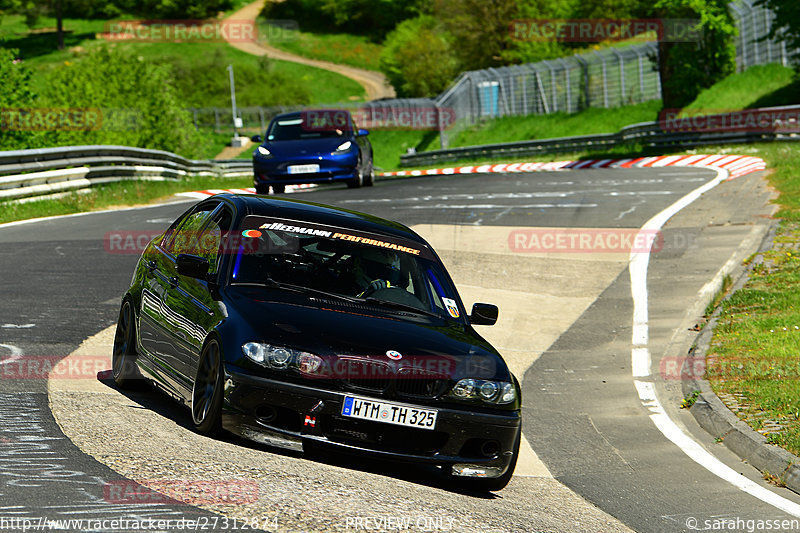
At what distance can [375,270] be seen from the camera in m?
7.61

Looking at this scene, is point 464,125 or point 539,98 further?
point 464,125

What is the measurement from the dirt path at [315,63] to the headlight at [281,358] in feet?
342

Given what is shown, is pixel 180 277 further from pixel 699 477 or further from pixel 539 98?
pixel 539 98

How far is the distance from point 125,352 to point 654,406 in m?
4.75

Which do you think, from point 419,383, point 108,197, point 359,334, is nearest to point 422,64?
point 108,197

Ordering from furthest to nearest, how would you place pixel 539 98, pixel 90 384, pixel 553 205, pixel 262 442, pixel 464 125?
pixel 464 125
pixel 539 98
pixel 553 205
pixel 90 384
pixel 262 442

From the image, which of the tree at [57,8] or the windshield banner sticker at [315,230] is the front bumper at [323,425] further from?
the tree at [57,8]

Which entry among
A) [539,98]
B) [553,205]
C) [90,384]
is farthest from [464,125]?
[90,384]

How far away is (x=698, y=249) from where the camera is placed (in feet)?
54.7

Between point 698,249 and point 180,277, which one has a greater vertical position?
point 180,277

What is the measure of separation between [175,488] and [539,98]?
55.0m

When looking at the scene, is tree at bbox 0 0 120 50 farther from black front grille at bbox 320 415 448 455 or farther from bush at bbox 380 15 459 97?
black front grille at bbox 320 415 448 455

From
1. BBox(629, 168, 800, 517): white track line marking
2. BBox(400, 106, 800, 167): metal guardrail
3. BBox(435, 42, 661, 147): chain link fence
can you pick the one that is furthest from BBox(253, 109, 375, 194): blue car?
BBox(435, 42, 661, 147): chain link fence

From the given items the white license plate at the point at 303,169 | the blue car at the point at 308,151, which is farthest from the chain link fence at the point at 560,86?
the white license plate at the point at 303,169
